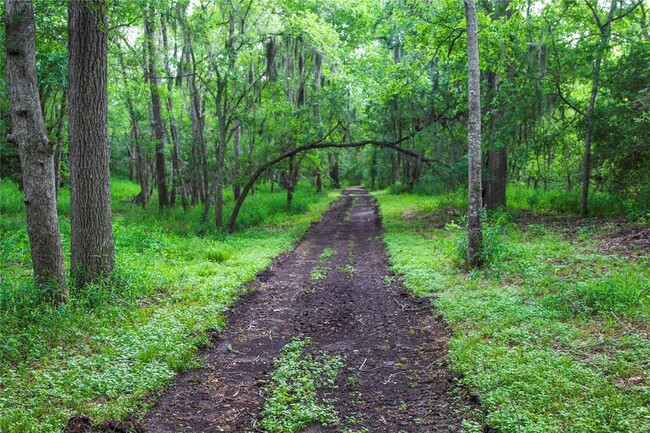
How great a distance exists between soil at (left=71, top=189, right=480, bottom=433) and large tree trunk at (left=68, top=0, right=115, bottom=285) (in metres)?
2.46

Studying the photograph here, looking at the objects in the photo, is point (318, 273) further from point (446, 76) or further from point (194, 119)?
point (446, 76)

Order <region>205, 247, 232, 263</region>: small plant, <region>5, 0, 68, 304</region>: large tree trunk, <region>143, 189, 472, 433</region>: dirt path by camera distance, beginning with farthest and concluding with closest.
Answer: <region>205, 247, 232, 263</region>: small plant → <region>5, 0, 68, 304</region>: large tree trunk → <region>143, 189, 472, 433</region>: dirt path

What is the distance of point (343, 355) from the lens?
17.9ft

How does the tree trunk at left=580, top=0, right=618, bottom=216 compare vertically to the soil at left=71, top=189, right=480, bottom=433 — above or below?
above

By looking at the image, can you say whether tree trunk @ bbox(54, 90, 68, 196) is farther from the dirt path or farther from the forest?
the dirt path

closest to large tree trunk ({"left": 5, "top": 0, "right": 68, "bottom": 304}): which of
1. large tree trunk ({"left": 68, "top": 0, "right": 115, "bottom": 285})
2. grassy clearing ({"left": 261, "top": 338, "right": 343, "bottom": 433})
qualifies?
large tree trunk ({"left": 68, "top": 0, "right": 115, "bottom": 285})

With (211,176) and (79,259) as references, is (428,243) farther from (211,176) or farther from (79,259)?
(211,176)

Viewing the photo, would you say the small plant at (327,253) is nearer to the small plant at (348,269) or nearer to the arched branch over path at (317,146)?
the small plant at (348,269)

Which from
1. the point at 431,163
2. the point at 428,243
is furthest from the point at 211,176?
the point at 428,243

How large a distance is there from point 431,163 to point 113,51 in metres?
11.1

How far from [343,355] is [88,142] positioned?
5125 millimetres

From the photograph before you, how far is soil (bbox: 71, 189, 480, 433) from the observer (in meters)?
4.05

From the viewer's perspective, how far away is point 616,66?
42.2 ft

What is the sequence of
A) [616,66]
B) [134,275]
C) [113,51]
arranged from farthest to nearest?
[113,51] < [616,66] < [134,275]
